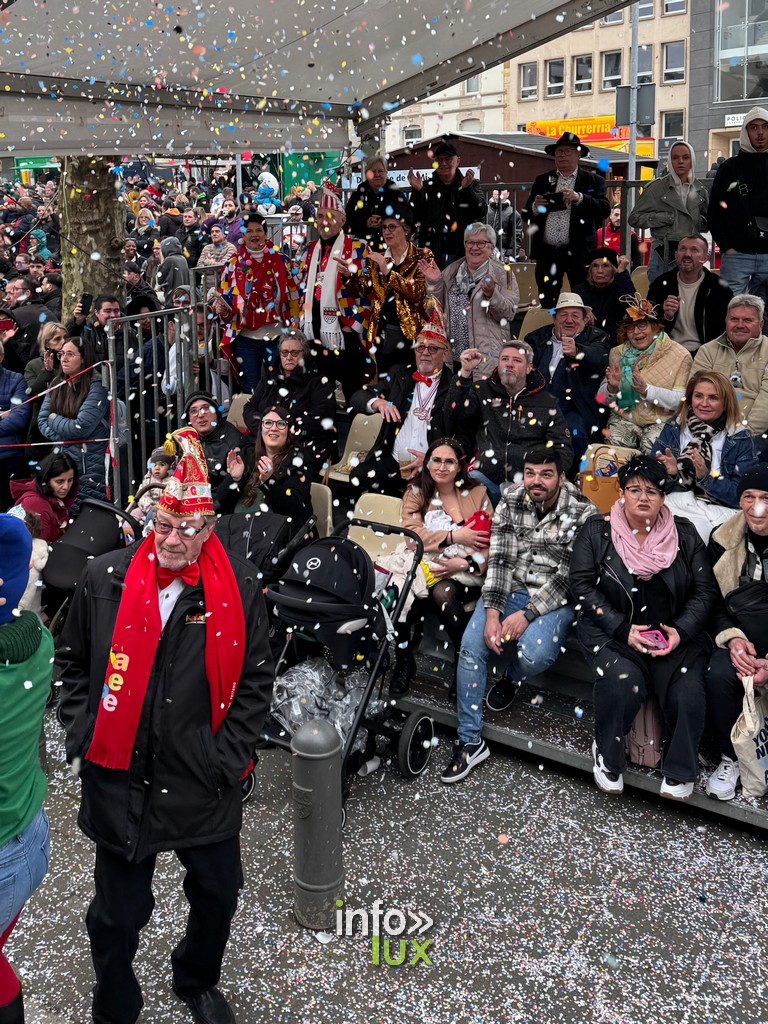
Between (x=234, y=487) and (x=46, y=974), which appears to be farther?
(x=234, y=487)

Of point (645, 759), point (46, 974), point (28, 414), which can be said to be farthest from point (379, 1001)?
point (28, 414)

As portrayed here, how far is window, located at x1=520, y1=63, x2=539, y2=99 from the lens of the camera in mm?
47806

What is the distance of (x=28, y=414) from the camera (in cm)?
896

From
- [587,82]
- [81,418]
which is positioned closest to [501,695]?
[81,418]

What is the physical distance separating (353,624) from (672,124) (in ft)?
134

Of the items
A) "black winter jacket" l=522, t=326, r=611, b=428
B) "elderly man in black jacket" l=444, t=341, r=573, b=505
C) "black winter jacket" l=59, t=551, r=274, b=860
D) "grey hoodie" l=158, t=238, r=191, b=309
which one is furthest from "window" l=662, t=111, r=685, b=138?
"black winter jacket" l=59, t=551, r=274, b=860

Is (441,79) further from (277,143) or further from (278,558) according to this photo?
(278,558)

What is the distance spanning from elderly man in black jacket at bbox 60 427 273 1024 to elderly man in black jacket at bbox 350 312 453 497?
395cm

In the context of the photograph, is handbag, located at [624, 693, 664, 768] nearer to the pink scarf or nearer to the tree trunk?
the pink scarf

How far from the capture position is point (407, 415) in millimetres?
7648

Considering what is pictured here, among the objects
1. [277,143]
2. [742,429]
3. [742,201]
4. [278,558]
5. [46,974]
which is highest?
[277,143]

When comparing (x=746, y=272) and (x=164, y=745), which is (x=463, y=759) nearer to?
(x=164, y=745)

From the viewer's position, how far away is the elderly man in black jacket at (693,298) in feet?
26.7

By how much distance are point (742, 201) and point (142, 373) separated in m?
4.89
